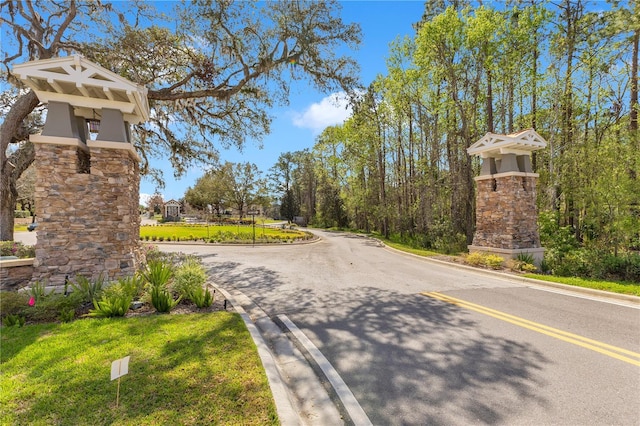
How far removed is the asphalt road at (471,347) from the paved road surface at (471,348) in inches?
0.5

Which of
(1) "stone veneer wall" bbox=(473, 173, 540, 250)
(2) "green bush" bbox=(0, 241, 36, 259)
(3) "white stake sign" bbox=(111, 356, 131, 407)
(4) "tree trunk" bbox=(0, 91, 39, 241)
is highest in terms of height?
(4) "tree trunk" bbox=(0, 91, 39, 241)

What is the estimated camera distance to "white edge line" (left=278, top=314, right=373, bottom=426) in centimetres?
265

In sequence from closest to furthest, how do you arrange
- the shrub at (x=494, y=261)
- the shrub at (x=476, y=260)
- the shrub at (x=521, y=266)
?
the shrub at (x=521, y=266) → the shrub at (x=494, y=261) → the shrub at (x=476, y=260)

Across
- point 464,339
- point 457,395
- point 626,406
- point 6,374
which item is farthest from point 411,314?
point 6,374

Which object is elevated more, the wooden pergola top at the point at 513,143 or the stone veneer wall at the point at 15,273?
the wooden pergola top at the point at 513,143

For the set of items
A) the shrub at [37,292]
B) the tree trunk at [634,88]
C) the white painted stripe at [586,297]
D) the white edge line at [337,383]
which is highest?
the tree trunk at [634,88]

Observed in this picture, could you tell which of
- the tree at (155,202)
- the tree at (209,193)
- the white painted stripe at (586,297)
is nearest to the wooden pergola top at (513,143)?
the white painted stripe at (586,297)

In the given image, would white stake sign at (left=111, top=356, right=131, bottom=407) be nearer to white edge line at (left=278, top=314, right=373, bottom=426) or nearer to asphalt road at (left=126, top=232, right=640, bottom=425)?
white edge line at (left=278, top=314, right=373, bottom=426)

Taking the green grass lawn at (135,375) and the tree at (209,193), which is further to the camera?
the tree at (209,193)

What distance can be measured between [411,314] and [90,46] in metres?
13.8

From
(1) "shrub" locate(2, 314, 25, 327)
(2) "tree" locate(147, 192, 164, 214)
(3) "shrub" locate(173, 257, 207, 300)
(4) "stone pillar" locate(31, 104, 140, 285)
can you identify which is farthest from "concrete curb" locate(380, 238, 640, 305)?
(2) "tree" locate(147, 192, 164, 214)

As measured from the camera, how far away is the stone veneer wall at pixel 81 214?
239 inches

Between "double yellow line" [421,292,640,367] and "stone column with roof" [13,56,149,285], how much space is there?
771 cm

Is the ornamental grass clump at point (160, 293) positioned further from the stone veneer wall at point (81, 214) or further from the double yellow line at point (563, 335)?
the double yellow line at point (563, 335)
